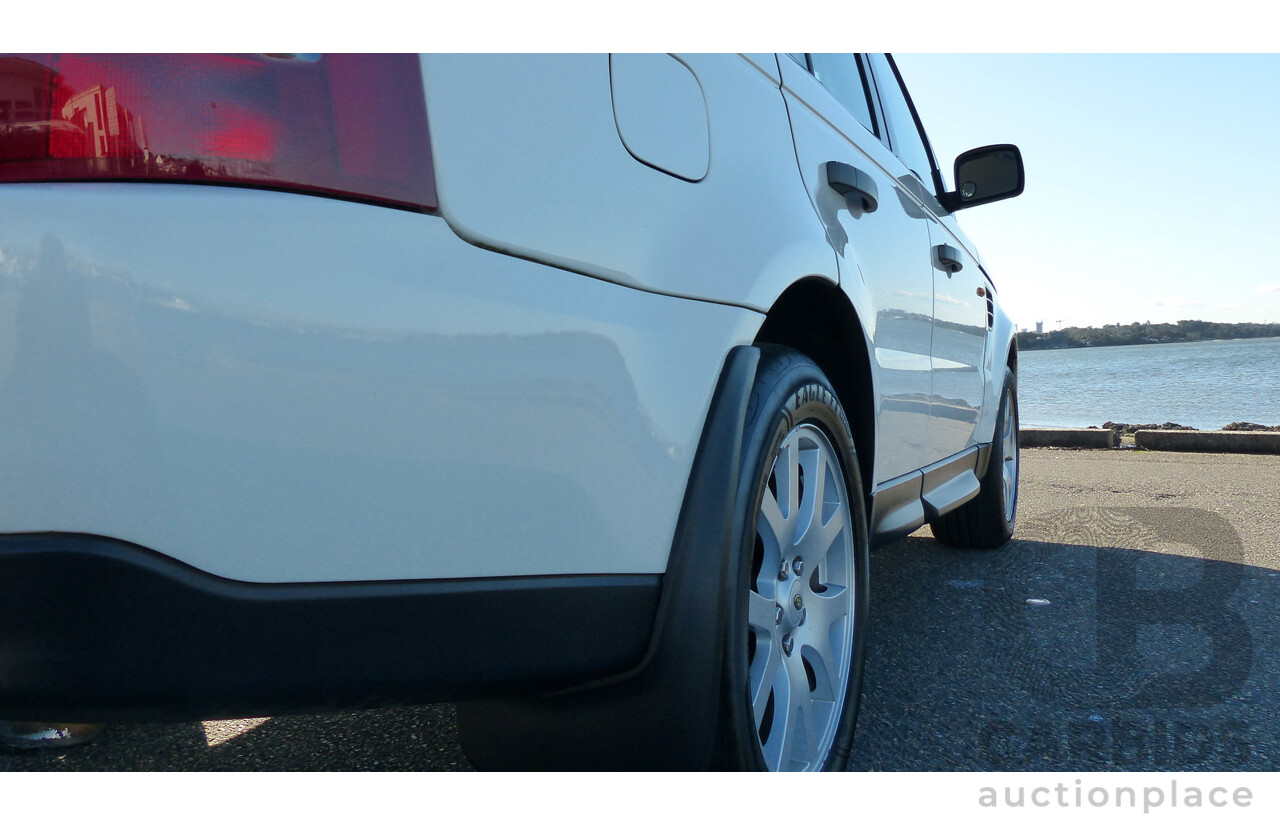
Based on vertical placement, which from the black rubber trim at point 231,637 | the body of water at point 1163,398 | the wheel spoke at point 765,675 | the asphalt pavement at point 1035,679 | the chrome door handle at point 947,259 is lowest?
the body of water at point 1163,398

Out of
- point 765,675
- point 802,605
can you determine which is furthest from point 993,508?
point 765,675

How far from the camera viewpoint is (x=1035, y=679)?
7.81 ft

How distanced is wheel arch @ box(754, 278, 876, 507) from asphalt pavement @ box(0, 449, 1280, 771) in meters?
0.60

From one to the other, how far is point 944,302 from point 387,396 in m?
2.24

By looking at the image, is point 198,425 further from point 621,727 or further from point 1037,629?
point 1037,629

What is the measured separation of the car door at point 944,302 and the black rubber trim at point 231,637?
189cm

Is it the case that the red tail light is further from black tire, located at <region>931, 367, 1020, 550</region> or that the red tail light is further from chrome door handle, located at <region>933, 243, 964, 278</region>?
black tire, located at <region>931, 367, 1020, 550</region>

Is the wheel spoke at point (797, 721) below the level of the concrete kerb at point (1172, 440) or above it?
above

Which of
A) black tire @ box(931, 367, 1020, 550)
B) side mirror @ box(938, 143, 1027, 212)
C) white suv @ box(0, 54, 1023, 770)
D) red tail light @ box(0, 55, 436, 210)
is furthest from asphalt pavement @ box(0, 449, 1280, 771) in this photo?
side mirror @ box(938, 143, 1027, 212)

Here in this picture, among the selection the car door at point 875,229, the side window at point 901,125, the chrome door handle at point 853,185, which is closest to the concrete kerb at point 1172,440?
the side window at point 901,125

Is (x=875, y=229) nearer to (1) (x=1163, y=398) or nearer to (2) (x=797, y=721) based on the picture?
(2) (x=797, y=721)

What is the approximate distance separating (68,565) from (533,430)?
1.58ft

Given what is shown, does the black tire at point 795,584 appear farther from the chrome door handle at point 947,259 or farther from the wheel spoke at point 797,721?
the chrome door handle at point 947,259

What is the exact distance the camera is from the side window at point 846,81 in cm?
221
